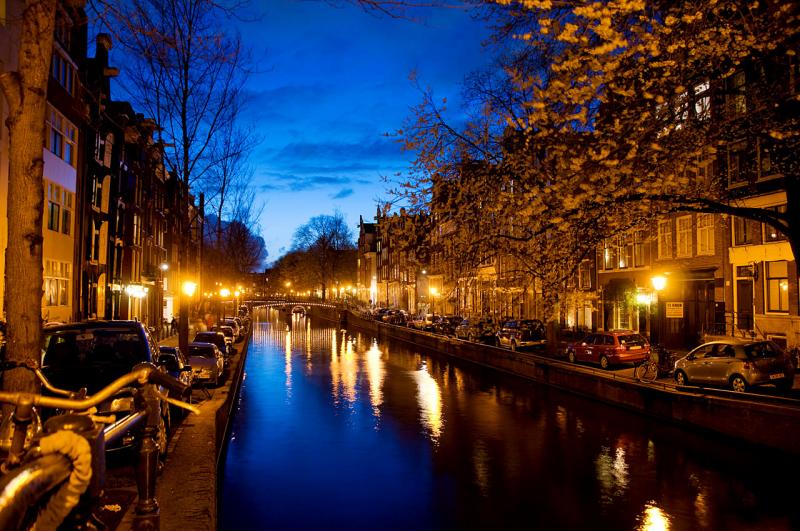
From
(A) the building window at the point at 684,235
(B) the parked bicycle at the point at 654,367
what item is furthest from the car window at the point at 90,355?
(A) the building window at the point at 684,235

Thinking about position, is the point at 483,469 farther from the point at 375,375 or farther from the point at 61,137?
the point at 61,137

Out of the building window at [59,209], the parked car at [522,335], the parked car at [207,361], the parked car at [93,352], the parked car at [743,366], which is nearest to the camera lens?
the parked car at [93,352]

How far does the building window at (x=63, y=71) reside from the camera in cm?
2603

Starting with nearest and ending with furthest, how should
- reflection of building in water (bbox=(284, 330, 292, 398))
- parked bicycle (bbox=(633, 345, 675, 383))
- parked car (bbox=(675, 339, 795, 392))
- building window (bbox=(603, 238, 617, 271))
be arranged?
parked car (bbox=(675, 339, 795, 392))
parked bicycle (bbox=(633, 345, 675, 383))
reflection of building in water (bbox=(284, 330, 292, 398))
building window (bbox=(603, 238, 617, 271))

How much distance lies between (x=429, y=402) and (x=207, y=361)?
8.29 meters

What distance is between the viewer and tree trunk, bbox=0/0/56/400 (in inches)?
230

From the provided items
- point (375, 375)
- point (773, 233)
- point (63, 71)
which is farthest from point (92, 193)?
point (773, 233)

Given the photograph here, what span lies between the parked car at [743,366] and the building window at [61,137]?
2499cm

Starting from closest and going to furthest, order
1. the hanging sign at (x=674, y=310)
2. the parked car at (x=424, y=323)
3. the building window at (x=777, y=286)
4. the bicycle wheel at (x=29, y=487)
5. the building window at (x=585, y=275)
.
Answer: the bicycle wheel at (x=29, y=487) → the building window at (x=777, y=286) → the hanging sign at (x=674, y=310) → the building window at (x=585, y=275) → the parked car at (x=424, y=323)

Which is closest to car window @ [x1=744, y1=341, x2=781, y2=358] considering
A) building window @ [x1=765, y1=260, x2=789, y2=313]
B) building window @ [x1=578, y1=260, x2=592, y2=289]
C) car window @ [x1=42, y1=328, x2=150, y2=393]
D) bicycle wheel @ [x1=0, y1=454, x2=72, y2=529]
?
building window @ [x1=765, y1=260, x2=789, y2=313]

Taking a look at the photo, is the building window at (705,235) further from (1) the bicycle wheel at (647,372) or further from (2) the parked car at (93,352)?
(2) the parked car at (93,352)

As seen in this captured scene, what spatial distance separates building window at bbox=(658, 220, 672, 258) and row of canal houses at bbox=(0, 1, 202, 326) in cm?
2379

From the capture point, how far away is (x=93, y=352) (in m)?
10.5

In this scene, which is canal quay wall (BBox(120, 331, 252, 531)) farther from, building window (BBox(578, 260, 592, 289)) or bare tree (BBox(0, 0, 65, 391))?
building window (BBox(578, 260, 592, 289))
